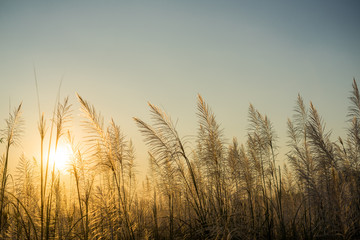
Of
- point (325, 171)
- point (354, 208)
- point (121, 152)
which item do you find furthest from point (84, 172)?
point (354, 208)

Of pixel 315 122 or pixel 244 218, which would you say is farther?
pixel 315 122

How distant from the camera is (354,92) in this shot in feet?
18.7

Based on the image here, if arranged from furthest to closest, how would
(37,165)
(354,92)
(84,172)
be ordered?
(37,165) → (354,92) → (84,172)

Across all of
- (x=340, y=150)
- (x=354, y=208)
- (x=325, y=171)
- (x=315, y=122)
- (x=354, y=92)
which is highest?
(x=354, y=92)

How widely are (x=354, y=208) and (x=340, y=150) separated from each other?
3.70 ft

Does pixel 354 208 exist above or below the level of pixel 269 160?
below

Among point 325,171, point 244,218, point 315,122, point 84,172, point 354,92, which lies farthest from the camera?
point 354,92

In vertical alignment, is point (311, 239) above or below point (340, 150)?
below

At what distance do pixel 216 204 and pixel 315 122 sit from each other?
2.89 meters

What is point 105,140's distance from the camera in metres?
3.43

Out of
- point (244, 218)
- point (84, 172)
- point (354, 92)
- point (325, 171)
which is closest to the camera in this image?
point (84, 172)

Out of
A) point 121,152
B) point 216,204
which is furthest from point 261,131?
point 121,152

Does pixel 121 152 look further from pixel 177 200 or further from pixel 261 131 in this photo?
pixel 261 131

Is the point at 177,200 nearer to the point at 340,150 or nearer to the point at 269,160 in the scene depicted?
the point at 269,160
